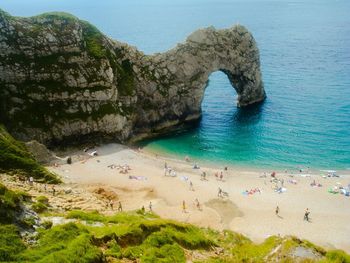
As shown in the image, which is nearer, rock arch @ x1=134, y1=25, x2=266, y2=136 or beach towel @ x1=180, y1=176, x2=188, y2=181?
beach towel @ x1=180, y1=176, x2=188, y2=181

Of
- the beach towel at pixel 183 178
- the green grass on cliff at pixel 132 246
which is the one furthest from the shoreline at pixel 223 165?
the green grass on cliff at pixel 132 246

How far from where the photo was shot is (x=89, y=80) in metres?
63.5

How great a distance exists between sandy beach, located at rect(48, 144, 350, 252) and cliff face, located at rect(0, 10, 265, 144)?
599 centimetres

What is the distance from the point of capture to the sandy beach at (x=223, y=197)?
43.0 metres

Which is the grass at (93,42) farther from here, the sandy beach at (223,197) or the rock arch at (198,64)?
the sandy beach at (223,197)

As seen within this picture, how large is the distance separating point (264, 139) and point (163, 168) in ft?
66.4

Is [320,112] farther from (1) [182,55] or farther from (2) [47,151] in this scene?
(2) [47,151]

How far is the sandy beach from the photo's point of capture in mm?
42969

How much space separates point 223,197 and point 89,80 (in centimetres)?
2851

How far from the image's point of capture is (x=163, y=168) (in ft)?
191

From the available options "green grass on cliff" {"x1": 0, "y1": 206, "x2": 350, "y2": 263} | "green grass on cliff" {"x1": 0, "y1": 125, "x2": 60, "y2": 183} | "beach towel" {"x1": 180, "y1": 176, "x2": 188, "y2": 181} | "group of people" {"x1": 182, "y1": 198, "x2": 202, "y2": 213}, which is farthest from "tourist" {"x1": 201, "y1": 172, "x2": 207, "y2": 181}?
"green grass on cliff" {"x1": 0, "y1": 206, "x2": 350, "y2": 263}

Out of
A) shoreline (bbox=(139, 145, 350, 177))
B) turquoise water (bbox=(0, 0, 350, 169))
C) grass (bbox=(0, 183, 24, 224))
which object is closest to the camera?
grass (bbox=(0, 183, 24, 224))

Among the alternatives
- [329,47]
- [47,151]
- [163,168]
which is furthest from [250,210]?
[329,47]

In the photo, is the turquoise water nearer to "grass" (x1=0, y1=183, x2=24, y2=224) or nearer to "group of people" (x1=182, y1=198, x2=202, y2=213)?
"group of people" (x1=182, y1=198, x2=202, y2=213)
